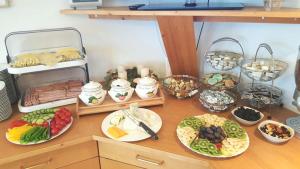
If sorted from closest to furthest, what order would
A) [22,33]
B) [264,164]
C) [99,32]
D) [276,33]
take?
[264,164], [276,33], [22,33], [99,32]

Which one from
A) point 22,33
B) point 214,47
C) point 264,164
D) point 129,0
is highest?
point 129,0

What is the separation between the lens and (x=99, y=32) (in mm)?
1457

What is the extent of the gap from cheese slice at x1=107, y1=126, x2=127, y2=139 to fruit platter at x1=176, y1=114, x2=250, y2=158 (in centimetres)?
23

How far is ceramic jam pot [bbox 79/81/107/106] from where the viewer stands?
1.17 m

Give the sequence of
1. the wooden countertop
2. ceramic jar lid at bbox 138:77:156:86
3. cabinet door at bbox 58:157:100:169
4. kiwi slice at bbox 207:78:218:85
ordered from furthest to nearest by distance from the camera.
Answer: kiwi slice at bbox 207:78:218:85
ceramic jar lid at bbox 138:77:156:86
cabinet door at bbox 58:157:100:169
the wooden countertop

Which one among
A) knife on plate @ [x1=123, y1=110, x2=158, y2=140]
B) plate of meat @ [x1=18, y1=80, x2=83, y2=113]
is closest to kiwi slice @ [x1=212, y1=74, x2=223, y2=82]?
knife on plate @ [x1=123, y1=110, x2=158, y2=140]

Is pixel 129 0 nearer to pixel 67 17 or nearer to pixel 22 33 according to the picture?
pixel 67 17

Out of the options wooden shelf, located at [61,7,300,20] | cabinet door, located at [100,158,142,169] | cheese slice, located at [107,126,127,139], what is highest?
wooden shelf, located at [61,7,300,20]

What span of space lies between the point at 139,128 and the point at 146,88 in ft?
0.74

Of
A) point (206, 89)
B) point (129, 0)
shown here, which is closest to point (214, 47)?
point (206, 89)

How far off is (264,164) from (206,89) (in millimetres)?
532

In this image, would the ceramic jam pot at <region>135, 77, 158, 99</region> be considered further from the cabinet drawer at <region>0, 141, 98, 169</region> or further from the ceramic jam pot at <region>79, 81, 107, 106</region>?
the cabinet drawer at <region>0, 141, 98, 169</region>

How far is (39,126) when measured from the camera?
105cm

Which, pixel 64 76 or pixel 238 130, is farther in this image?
pixel 64 76
